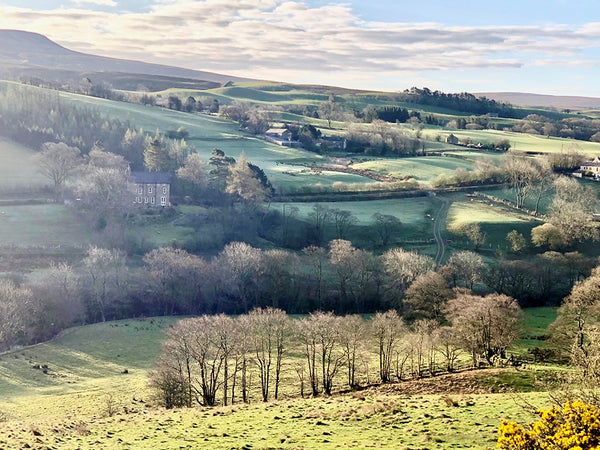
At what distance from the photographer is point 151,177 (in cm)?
10694

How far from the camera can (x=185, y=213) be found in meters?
100

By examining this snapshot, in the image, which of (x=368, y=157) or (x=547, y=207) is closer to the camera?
(x=547, y=207)

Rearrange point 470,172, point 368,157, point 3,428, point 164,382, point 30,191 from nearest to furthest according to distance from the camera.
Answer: point 3,428 < point 164,382 < point 30,191 < point 470,172 < point 368,157

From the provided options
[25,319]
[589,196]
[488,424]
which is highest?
[589,196]

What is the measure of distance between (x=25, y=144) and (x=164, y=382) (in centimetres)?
10996

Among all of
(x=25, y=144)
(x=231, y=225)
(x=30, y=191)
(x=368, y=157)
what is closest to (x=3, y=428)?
(x=231, y=225)

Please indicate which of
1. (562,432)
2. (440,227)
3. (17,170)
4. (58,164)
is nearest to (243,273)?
(440,227)

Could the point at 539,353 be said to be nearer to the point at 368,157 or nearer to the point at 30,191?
the point at 30,191

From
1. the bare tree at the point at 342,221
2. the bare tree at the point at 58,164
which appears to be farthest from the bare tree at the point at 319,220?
the bare tree at the point at 58,164

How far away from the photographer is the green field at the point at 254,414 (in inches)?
1145

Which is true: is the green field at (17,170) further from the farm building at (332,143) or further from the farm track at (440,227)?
the farm building at (332,143)

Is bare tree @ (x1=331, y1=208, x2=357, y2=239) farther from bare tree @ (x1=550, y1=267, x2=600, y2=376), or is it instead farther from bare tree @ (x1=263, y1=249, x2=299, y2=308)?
bare tree @ (x1=550, y1=267, x2=600, y2=376)

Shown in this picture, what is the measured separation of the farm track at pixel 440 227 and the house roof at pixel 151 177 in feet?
167

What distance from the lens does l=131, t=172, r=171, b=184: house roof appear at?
106m
